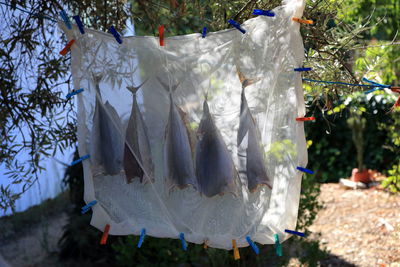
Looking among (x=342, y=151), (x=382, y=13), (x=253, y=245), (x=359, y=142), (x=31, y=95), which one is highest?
(x=382, y=13)

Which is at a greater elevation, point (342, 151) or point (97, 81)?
point (97, 81)

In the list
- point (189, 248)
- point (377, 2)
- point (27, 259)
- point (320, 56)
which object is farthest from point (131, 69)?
point (377, 2)

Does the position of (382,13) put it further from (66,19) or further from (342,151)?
(66,19)

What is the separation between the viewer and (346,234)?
4.40 m

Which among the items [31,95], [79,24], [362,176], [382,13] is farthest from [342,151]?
[79,24]

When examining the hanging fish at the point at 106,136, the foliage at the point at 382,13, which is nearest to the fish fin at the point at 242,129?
the hanging fish at the point at 106,136

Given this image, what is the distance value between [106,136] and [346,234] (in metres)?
3.17

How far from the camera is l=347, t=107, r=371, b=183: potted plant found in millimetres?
5426

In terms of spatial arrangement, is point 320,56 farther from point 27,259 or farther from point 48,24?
point 27,259

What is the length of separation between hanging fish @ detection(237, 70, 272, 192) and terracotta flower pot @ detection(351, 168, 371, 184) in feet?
13.5

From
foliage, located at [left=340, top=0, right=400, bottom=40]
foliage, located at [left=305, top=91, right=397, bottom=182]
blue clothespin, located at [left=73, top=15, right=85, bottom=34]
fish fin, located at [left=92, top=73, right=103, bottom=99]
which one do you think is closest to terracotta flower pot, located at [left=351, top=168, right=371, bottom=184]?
foliage, located at [left=305, top=91, right=397, bottom=182]

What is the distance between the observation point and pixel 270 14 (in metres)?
1.73

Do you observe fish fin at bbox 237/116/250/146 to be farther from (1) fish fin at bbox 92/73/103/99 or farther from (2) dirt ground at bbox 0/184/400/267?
(2) dirt ground at bbox 0/184/400/267

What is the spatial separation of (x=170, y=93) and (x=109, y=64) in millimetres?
298
